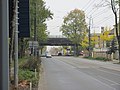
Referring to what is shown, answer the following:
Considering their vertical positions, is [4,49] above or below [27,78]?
above

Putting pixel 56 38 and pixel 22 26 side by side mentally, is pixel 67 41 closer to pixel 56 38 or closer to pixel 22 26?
pixel 56 38

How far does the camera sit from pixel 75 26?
129750 mm

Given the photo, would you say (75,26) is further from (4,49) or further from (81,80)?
(4,49)

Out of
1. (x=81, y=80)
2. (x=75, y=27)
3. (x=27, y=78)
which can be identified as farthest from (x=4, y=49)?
(x=75, y=27)

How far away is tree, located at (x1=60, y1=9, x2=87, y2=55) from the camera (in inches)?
5032

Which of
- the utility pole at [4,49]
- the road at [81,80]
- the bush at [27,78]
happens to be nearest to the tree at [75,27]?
the road at [81,80]

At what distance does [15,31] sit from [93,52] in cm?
10081

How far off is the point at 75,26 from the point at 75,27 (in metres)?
0.64

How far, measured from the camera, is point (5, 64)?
4.23m

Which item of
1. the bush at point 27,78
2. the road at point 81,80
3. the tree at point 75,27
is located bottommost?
the road at point 81,80

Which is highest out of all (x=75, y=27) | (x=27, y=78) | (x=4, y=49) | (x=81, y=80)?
(x=75, y=27)

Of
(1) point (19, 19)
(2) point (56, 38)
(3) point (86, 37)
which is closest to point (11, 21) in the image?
(1) point (19, 19)

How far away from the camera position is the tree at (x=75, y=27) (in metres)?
128

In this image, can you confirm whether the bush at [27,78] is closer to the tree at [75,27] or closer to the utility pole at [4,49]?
the utility pole at [4,49]
